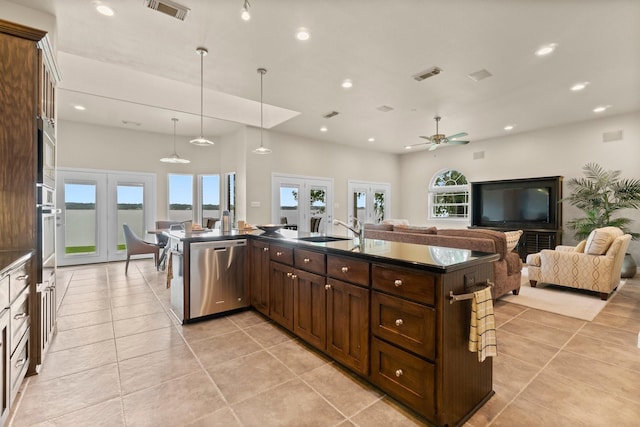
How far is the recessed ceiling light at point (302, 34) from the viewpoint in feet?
10.1

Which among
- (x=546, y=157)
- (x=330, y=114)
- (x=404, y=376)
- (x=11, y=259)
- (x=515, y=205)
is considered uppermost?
(x=330, y=114)

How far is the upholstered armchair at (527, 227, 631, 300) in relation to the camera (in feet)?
12.7

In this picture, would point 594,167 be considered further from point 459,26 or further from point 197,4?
point 197,4

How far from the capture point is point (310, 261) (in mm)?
2506

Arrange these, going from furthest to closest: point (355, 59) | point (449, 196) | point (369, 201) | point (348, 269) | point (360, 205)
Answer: point (369, 201) < point (360, 205) < point (449, 196) < point (355, 59) < point (348, 269)

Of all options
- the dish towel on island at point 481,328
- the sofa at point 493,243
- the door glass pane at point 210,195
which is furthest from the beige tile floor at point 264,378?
the door glass pane at point 210,195

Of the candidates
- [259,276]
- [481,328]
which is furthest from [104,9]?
[481,328]

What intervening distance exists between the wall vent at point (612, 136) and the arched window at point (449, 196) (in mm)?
2964

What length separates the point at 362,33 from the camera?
3137mm

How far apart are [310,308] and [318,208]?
583 cm

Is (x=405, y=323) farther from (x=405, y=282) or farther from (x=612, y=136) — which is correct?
(x=612, y=136)

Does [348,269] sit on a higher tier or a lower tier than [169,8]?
lower

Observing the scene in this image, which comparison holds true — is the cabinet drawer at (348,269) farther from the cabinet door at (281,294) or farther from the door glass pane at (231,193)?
the door glass pane at (231,193)

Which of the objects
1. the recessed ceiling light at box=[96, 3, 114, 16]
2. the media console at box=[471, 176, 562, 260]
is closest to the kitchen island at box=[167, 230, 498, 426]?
the recessed ceiling light at box=[96, 3, 114, 16]
